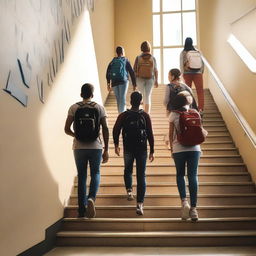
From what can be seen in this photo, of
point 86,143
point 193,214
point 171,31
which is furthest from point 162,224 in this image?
point 171,31

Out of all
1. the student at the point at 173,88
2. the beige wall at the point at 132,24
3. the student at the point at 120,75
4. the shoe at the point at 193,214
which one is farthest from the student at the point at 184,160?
the beige wall at the point at 132,24

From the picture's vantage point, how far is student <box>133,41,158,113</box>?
17.9 feet

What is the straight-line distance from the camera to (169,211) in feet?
13.0

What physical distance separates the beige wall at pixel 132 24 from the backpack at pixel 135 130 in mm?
6535

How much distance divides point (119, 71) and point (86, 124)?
204 cm

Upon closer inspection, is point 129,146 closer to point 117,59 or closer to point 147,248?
point 147,248

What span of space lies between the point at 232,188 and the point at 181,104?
141 cm

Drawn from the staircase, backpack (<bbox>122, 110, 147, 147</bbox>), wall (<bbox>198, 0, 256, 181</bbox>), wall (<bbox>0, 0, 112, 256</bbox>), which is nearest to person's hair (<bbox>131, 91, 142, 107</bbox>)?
backpack (<bbox>122, 110, 147, 147</bbox>)

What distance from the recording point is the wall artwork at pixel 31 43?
2.73 meters

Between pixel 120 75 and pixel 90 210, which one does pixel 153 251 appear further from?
pixel 120 75

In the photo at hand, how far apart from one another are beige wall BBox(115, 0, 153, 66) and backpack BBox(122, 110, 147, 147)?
6.54 metres

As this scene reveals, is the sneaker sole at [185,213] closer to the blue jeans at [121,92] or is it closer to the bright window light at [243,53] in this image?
the bright window light at [243,53]

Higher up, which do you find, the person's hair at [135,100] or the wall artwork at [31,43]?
the wall artwork at [31,43]

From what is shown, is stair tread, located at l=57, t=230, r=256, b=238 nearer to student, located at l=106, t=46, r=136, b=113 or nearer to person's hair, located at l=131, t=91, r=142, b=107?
person's hair, located at l=131, t=91, r=142, b=107
